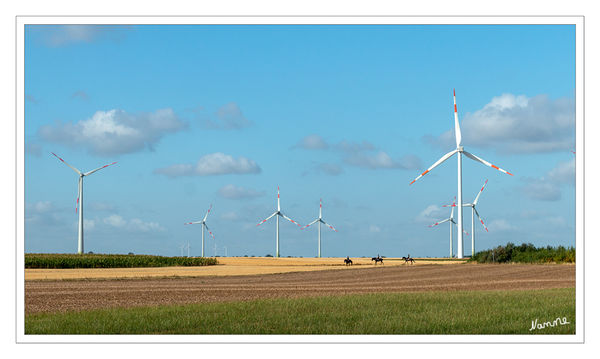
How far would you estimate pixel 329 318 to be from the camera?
2328cm

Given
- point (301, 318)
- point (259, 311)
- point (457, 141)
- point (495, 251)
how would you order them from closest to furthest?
1. point (301, 318)
2. point (259, 311)
3. point (495, 251)
4. point (457, 141)

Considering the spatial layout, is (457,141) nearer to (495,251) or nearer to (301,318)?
(495,251)

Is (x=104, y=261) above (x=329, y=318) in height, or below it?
below

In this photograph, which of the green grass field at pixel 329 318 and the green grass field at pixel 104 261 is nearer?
the green grass field at pixel 329 318

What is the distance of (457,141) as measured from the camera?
302ft

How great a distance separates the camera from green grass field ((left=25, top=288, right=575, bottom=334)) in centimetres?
2062

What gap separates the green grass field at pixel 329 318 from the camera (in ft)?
67.7

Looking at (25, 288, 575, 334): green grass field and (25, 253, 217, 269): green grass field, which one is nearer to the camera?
(25, 288, 575, 334): green grass field

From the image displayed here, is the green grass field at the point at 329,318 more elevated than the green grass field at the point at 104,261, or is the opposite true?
the green grass field at the point at 329,318

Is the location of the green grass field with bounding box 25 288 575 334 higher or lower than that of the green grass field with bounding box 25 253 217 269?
higher

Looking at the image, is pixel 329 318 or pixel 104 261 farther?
pixel 104 261
